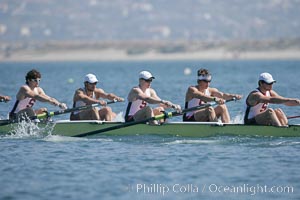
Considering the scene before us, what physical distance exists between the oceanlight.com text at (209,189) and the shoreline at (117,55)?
12320 centimetres

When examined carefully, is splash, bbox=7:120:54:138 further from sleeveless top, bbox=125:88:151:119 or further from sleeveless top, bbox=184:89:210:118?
sleeveless top, bbox=184:89:210:118

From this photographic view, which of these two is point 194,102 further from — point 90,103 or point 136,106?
point 90,103

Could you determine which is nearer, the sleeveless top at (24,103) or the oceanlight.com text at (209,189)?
the oceanlight.com text at (209,189)

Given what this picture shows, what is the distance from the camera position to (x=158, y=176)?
14.9 metres

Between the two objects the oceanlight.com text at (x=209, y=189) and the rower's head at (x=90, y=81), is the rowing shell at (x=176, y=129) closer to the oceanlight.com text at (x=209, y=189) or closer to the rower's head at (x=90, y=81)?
the rower's head at (x=90, y=81)

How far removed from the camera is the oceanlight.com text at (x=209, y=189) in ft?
45.3

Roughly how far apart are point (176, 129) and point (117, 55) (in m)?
139

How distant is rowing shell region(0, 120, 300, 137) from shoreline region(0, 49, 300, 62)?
388 ft

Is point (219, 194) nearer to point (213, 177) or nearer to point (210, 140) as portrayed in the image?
point (213, 177)

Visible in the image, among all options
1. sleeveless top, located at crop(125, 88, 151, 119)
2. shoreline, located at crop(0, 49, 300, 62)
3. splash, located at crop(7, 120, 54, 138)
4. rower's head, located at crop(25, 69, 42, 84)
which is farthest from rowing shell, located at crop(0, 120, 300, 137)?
shoreline, located at crop(0, 49, 300, 62)

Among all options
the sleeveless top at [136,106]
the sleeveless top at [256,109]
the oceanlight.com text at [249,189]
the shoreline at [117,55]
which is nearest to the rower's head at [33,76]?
the sleeveless top at [136,106]

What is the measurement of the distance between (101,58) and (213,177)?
141 m

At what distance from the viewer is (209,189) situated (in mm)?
13945

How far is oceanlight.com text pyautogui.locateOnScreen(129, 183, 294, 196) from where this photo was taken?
13.8 m
